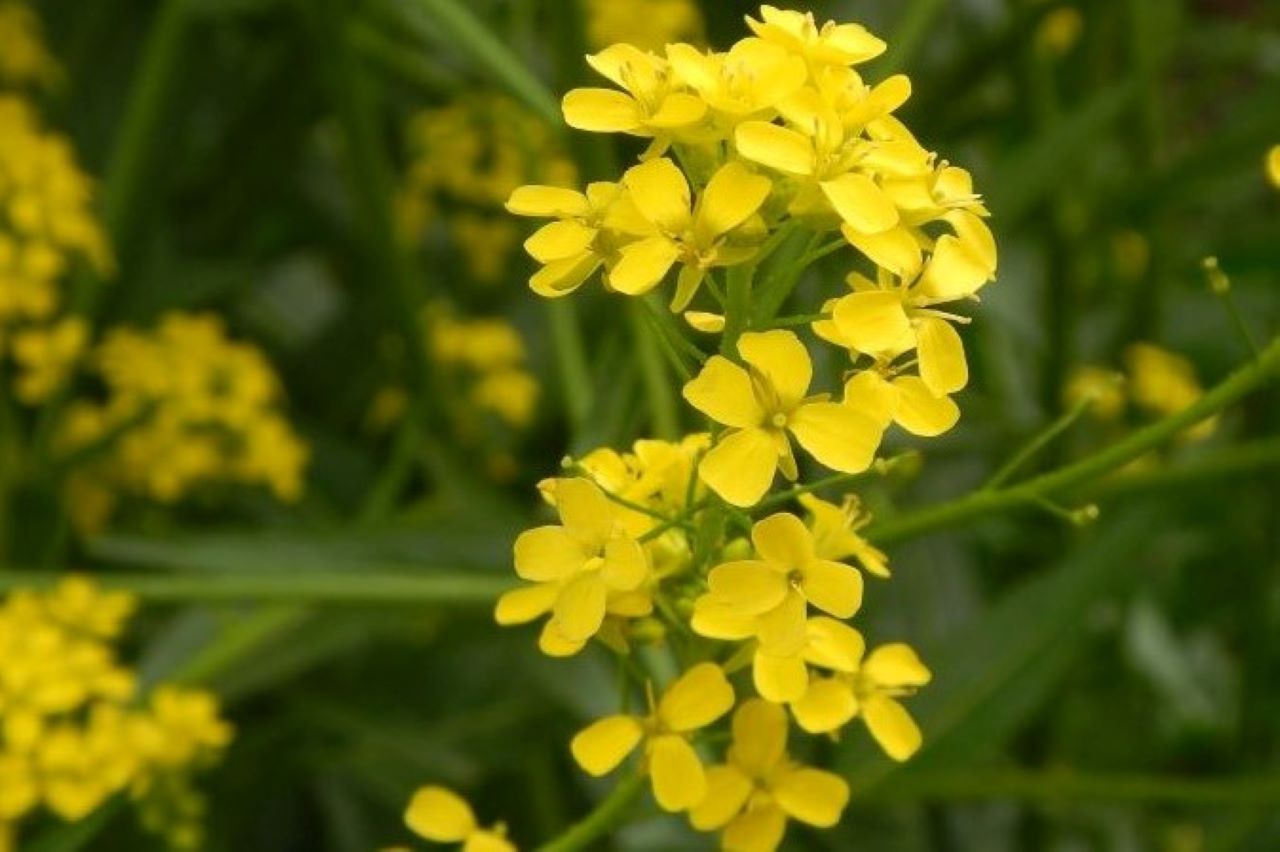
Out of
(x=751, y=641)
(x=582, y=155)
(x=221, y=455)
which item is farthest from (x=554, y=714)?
(x=751, y=641)

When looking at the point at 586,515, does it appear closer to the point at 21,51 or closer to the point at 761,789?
the point at 761,789

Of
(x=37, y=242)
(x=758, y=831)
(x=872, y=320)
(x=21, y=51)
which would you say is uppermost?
(x=21, y=51)

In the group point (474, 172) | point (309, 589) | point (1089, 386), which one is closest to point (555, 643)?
point (309, 589)

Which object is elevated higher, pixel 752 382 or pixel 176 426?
pixel 176 426

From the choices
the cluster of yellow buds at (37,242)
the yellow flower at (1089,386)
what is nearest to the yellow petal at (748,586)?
the cluster of yellow buds at (37,242)

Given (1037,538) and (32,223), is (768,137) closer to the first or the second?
(32,223)

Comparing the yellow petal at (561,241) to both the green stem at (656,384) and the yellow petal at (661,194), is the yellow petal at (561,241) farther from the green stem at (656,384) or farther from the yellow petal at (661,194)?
the green stem at (656,384)
